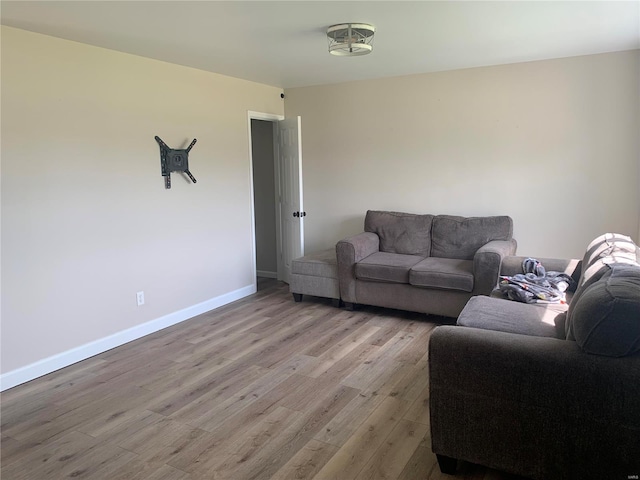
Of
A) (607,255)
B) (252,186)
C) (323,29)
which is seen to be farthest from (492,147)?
(252,186)

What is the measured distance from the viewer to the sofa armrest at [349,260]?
184 inches

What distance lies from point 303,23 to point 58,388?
299 centimetres

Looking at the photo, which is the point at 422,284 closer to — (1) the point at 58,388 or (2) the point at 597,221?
(2) the point at 597,221

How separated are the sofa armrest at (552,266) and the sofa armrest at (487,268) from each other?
6 centimetres

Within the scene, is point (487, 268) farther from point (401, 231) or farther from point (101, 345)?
point (101, 345)

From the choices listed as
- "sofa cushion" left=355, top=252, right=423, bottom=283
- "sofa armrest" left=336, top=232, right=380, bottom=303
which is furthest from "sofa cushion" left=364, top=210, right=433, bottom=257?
"sofa armrest" left=336, top=232, right=380, bottom=303

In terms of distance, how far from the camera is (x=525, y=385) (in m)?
1.92

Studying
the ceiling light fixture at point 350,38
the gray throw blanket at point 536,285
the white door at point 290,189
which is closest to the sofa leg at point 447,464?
the gray throw blanket at point 536,285

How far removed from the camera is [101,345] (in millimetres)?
3859

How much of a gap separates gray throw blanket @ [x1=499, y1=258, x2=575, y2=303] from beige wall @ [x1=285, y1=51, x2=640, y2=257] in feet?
3.70

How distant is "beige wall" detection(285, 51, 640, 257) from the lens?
430 centimetres

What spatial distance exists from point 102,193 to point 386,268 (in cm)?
256

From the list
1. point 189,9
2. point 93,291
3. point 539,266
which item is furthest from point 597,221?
point 93,291

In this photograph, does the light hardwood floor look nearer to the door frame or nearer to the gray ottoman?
the gray ottoman
